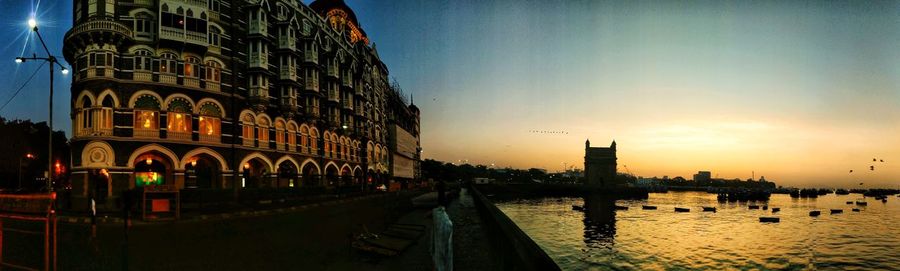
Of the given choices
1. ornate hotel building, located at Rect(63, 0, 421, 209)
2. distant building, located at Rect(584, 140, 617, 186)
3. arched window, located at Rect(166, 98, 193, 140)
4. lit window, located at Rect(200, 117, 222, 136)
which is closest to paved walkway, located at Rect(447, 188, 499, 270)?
ornate hotel building, located at Rect(63, 0, 421, 209)

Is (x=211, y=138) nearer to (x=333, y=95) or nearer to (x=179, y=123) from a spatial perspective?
(x=179, y=123)

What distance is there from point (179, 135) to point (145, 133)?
2.34 metres

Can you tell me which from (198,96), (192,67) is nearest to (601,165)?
(198,96)

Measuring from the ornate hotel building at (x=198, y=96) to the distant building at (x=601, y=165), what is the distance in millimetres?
112375

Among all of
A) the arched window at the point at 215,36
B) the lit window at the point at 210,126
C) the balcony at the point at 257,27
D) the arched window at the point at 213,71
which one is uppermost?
the balcony at the point at 257,27

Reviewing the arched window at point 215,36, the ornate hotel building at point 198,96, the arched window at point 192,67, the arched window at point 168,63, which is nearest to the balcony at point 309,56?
the ornate hotel building at point 198,96

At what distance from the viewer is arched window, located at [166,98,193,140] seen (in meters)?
35.6

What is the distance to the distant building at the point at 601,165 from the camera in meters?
150

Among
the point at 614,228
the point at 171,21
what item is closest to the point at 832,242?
the point at 614,228

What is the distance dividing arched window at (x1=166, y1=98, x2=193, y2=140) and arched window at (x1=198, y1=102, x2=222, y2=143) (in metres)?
1.02

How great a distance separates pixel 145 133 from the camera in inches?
1345

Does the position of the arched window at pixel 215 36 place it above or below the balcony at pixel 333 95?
above

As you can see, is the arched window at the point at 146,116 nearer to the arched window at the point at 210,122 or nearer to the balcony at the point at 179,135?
the balcony at the point at 179,135

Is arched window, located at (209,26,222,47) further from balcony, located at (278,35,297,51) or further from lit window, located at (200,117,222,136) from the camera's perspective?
balcony, located at (278,35,297,51)
